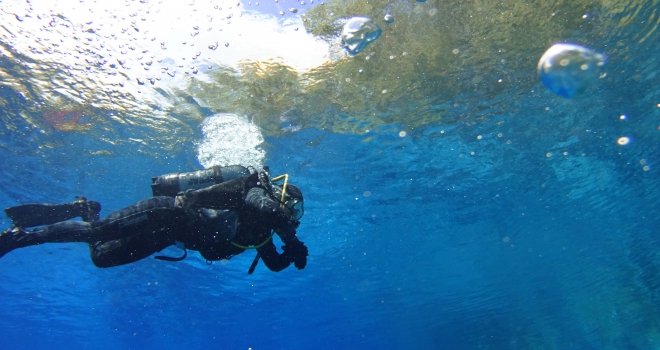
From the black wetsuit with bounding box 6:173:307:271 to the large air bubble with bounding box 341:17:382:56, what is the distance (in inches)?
207

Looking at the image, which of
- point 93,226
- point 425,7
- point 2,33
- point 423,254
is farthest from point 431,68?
point 423,254

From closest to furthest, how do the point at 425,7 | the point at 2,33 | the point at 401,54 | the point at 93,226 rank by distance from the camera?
the point at 93,226 < the point at 2,33 < the point at 425,7 < the point at 401,54

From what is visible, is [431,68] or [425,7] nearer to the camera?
[425,7]

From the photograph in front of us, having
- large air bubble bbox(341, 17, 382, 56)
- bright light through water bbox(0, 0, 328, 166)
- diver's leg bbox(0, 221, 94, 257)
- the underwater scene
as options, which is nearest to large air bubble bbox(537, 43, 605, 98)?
the underwater scene

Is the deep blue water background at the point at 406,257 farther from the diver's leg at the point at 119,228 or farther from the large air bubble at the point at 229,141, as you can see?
the diver's leg at the point at 119,228

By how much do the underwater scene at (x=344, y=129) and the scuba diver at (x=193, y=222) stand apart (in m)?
0.07

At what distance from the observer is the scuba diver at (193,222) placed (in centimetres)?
477

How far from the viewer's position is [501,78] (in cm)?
1130

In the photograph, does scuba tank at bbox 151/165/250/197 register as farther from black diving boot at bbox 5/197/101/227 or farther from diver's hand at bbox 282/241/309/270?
diver's hand at bbox 282/241/309/270

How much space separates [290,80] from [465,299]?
37.0m

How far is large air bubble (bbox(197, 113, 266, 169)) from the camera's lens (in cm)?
1167

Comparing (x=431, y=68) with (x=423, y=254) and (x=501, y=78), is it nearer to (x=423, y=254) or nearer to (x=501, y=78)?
(x=501, y=78)

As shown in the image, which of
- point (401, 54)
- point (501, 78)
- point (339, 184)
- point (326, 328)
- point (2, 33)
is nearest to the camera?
point (2, 33)

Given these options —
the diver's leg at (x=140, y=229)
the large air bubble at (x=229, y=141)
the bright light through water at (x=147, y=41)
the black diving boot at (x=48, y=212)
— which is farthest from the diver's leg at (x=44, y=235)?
the large air bubble at (x=229, y=141)
